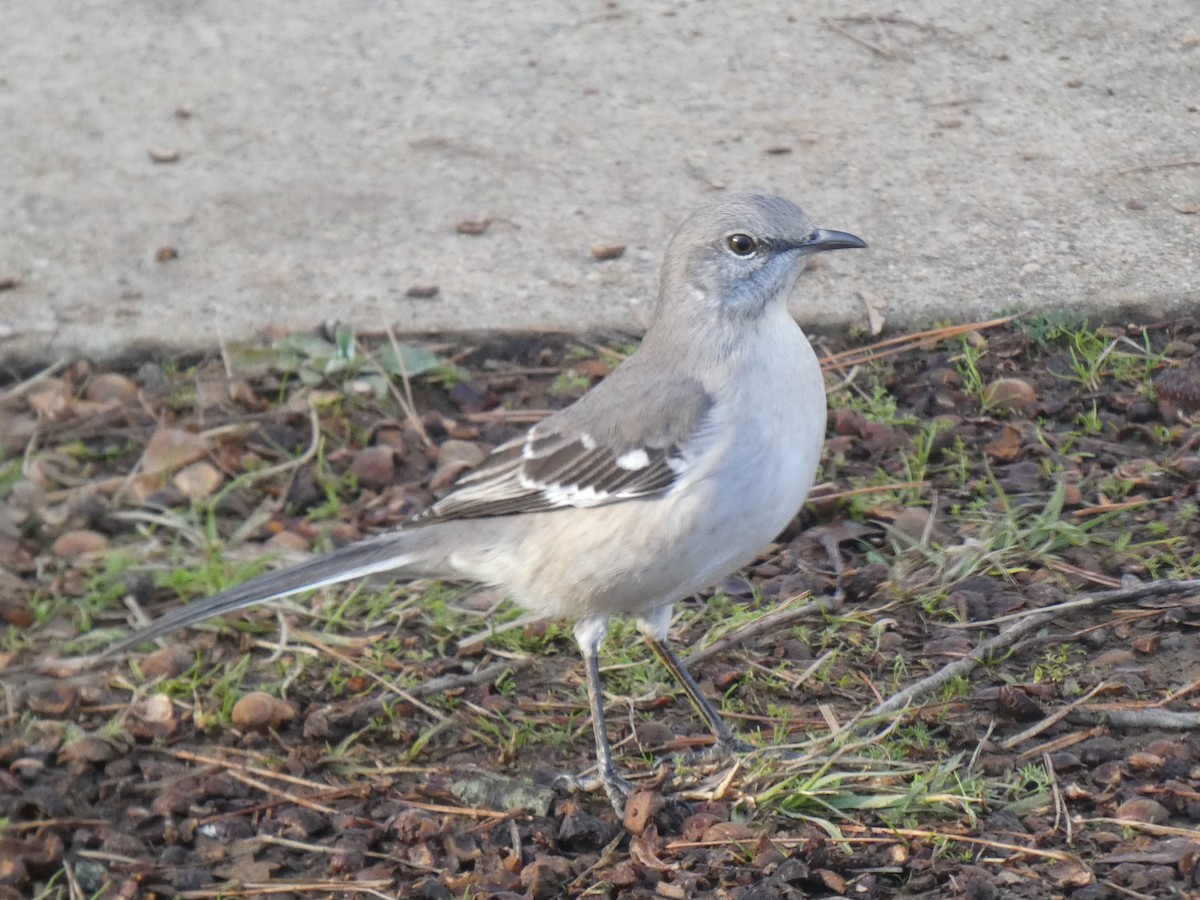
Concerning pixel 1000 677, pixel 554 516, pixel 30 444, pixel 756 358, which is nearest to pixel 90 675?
pixel 30 444

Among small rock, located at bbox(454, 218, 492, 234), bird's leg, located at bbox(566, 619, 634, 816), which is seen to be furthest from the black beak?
small rock, located at bbox(454, 218, 492, 234)

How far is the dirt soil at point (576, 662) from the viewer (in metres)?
3.93

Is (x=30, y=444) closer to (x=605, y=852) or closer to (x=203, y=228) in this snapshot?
(x=203, y=228)

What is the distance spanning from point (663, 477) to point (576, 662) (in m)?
0.98

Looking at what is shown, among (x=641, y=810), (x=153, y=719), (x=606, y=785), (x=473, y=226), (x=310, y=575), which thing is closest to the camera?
(x=641, y=810)

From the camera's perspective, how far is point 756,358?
4.44m

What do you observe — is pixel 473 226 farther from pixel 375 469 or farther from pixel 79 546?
pixel 79 546

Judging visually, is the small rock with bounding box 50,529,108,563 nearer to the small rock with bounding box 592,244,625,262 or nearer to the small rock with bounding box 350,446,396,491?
the small rock with bounding box 350,446,396,491

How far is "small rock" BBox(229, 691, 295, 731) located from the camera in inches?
193

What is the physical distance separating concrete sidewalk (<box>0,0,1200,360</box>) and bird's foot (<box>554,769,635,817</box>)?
2.50 metres

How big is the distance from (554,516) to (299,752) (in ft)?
3.47

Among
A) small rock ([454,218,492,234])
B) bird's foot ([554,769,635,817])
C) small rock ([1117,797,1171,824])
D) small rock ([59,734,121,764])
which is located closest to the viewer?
small rock ([1117,797,1171,824])

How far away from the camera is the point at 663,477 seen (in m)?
4.39

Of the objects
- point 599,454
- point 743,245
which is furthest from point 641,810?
point 743,245
